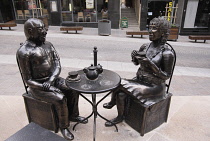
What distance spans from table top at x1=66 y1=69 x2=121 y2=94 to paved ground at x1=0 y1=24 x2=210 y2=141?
3.48 ft

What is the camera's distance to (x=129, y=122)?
3459 millimetres

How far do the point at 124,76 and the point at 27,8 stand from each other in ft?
42.5

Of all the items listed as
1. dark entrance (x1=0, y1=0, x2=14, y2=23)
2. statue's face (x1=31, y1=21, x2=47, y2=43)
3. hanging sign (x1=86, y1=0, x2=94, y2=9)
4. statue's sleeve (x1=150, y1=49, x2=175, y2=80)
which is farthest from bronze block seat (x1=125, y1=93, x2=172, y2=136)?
dark entrance (x1=0, y1=0, x2=14, y2=23)

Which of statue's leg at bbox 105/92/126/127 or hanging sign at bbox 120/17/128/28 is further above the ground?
hanging sign at bbox 120/17/128/28

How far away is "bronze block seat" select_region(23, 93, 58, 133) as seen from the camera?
306cm

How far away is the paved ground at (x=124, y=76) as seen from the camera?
131 inches

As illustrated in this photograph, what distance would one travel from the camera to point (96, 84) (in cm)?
281

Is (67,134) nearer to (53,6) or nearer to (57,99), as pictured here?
(57,99)

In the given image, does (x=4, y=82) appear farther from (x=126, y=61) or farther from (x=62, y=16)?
(x=62, y=16)

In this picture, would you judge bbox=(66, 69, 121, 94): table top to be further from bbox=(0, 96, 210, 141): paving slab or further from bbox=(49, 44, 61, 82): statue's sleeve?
bbox=(0, 96, 210, 141): paving slab

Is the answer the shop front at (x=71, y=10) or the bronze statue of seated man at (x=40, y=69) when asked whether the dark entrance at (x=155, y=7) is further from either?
the bronze statue of seated man at (x=40, y=69)

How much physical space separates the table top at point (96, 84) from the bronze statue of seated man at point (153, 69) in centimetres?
30

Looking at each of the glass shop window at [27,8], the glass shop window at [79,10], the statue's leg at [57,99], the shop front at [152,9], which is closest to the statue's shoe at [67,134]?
the statue's leg at [57,99]

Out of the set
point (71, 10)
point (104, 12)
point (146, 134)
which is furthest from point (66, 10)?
point (146, 134)
